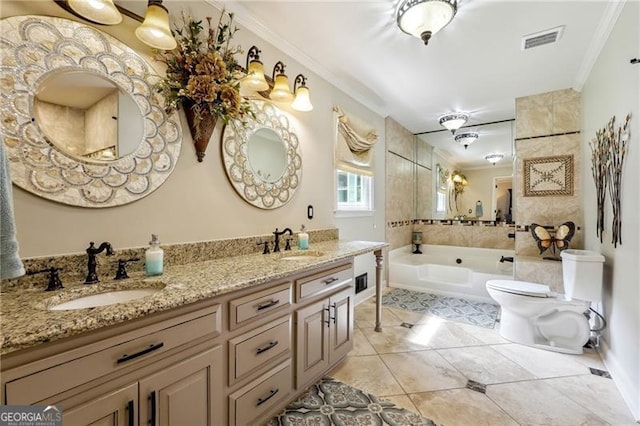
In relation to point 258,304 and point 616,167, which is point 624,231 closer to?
point 616,167

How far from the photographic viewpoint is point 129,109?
1.39m

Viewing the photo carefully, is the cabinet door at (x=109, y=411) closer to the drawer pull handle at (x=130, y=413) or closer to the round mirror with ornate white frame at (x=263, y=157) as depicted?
the drawer pull handle at (x=130, y=413)

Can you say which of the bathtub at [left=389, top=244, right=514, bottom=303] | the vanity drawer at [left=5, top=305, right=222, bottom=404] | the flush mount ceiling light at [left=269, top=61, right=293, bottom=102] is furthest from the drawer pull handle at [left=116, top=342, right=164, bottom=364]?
the bathtub at [left=389, top=244, right=514, bottom=303]

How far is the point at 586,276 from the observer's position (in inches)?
87.6

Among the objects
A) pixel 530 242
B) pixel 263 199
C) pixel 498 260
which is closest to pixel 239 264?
pixel 263 199

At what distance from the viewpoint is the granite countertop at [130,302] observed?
2.40ft

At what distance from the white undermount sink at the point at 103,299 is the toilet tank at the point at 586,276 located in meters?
3.06

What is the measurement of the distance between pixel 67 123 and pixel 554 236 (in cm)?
440

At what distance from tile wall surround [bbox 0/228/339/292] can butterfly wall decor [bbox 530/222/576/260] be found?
3158 millimetres

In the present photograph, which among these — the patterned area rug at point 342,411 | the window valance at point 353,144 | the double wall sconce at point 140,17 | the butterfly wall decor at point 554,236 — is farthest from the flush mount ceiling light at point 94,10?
the butterfly wall decor at point 554,236

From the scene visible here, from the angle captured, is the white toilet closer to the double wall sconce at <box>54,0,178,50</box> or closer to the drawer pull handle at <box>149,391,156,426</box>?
the drawer pull handle at <box>149,391,156,426</box>

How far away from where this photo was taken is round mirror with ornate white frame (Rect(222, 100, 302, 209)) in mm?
1927

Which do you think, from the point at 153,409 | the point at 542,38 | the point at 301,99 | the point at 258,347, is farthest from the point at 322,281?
the point at 542,38

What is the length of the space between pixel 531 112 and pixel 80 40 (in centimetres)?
435
